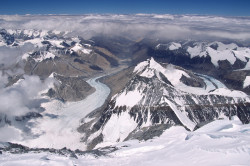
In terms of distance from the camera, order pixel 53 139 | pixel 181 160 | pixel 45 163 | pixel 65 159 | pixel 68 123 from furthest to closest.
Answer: pixel 68 123 → pixel 53 139 → pixel 65 159 → pixel 45 163 → pixel 181 160

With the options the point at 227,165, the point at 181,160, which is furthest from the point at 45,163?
the point at 227,165

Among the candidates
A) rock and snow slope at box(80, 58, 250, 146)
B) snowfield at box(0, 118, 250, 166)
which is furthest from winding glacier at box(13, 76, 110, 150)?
snowfield at box(0, 118, 250, 166)

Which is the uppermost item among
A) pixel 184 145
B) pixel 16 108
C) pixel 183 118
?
pixel 16 108

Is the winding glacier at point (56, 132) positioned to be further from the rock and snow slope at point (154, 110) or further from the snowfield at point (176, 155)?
the snowfield at point (176, 155)

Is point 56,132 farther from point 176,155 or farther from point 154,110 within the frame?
point 176,155

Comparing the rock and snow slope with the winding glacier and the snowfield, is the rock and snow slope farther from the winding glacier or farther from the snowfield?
the snowfield

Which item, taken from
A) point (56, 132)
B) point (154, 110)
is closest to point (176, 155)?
point (154, 110)

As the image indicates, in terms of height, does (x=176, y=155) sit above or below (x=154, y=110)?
below

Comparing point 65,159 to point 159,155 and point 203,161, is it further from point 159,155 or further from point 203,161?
point 203,161

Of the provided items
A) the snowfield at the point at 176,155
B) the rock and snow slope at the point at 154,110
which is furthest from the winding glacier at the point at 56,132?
the snowfield at the point at 176,155
